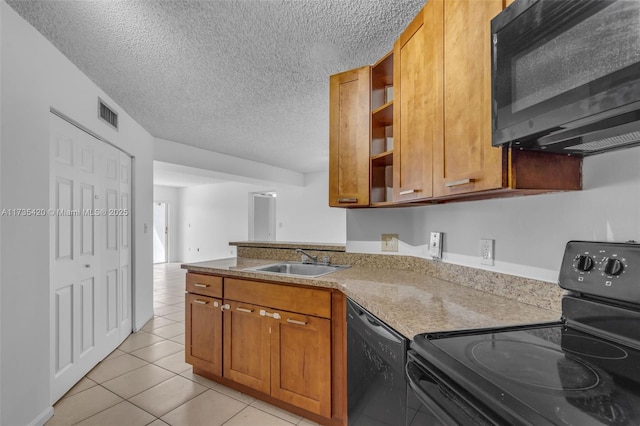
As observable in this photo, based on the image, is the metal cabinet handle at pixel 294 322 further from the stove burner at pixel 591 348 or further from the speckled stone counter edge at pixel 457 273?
the stove burner at pixel 591 348

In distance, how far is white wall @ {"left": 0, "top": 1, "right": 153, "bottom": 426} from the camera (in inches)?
66.4

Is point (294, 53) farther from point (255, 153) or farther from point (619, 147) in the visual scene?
point (255, 153)

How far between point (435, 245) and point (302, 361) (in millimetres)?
1068

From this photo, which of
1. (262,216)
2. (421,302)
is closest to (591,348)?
(421,302)

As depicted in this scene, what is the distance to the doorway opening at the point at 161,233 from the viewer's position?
30.5 ft

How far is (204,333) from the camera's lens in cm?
239

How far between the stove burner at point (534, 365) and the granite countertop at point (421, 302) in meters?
0.16

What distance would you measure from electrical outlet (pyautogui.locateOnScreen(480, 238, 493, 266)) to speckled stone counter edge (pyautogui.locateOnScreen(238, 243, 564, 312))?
0.05 metres

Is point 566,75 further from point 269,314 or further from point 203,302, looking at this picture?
point 203,302

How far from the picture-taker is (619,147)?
39.2 inches

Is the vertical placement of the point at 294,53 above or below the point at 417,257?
above

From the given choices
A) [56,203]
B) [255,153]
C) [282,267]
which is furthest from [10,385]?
[255,153]

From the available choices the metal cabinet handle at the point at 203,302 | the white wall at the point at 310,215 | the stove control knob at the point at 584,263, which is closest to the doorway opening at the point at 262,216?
the white wall at the point at 310,215

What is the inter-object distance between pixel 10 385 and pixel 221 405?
1.14m
